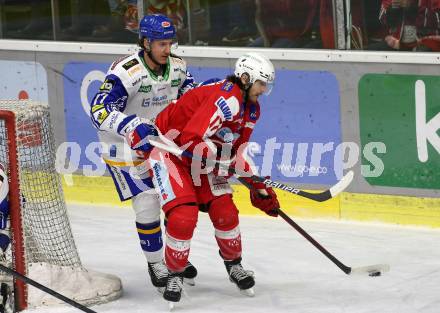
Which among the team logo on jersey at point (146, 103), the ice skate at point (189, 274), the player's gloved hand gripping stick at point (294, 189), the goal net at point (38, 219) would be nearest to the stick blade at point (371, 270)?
the player's gloved hand gripping stick at point (294, 189)

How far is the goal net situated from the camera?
504cm

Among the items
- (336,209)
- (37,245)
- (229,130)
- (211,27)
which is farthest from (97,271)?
(211,27)

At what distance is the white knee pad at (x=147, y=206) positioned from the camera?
17.6 feet

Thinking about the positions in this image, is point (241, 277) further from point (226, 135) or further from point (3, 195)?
point (3, 195)

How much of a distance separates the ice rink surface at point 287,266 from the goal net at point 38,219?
4.5 inches

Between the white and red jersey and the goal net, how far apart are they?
0.58 metres

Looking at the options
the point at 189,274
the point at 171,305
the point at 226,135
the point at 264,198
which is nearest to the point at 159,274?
the point at 189,274

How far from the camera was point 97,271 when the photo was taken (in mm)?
5801

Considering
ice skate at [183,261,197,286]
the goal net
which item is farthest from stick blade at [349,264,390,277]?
the goal net

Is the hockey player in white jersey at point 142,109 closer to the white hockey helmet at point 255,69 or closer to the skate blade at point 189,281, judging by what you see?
the skate blade at point 189,281

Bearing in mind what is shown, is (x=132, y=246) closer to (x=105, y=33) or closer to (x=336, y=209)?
(x=336, y=209)

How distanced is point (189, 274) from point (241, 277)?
1.17 ft

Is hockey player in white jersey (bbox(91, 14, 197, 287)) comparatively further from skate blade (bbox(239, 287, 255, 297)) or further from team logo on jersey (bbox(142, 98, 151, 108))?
skate blade (bbox(239, 287, 255, 297))

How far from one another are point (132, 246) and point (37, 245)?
1253 millimetres
